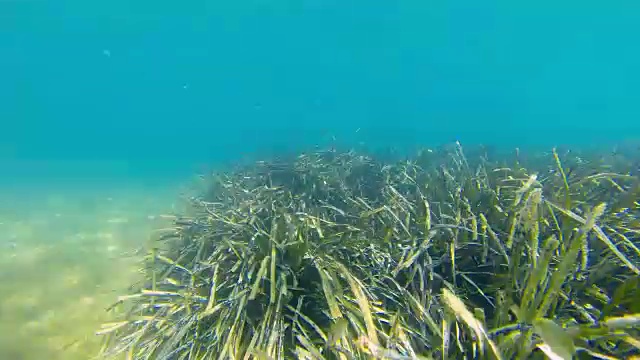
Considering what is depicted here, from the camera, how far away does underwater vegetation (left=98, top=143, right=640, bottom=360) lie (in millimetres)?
1590

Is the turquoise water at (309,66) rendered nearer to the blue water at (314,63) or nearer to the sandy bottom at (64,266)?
the blue water at (314,63)

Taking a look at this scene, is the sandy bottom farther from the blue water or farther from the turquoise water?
the blue water

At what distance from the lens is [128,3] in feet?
218

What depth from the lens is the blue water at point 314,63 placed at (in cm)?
5912

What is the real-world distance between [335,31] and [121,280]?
68983 millimetres

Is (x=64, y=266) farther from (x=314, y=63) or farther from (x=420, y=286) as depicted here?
(x=314, y=63)

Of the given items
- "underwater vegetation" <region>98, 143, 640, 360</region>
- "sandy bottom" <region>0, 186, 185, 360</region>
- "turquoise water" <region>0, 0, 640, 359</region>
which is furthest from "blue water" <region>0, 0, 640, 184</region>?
"underwater vegetation" <region>98, 143, 640, 360</region>

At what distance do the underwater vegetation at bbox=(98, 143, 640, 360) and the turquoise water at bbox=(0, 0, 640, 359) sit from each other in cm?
3989

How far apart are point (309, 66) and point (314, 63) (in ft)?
7.57

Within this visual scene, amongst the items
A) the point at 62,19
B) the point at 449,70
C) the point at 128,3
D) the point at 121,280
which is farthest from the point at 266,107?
the point at 121,280

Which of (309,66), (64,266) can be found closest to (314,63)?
(309,66)

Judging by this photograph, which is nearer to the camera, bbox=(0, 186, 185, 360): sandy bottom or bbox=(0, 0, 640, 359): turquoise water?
bbox=(0, 186, 185, 360): sandy bottom

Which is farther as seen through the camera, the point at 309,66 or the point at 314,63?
the point at 309,66

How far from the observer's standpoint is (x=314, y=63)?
80.4m
